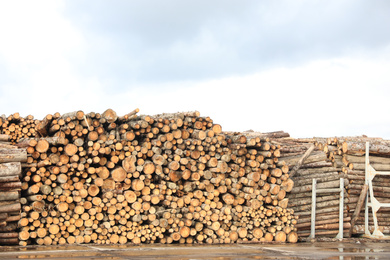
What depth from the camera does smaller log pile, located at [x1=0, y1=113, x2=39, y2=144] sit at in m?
14.2

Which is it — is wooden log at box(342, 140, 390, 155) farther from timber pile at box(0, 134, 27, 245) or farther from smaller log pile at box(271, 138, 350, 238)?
timber pile at box(0, 134, 27, 245)

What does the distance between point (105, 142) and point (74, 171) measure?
2.94 ft

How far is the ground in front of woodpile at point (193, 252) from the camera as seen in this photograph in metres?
7.78

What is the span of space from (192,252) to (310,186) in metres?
5.20

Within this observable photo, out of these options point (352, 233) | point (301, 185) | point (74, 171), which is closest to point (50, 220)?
point (74, 171)

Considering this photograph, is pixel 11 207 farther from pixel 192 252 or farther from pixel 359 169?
pixel 359 169

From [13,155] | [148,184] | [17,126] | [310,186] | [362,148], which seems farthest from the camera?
[17,126]

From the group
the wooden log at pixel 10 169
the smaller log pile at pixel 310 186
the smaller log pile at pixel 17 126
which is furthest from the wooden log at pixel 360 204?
the smaller log pile at pixel 17 126

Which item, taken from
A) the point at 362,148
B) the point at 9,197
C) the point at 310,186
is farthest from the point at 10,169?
the point at 362,148

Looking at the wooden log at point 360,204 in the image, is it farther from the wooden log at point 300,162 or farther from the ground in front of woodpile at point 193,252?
the ground in front of woodpile at point 193,252

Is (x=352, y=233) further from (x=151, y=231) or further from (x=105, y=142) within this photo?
(x=105, y=142)

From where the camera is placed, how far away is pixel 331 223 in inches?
495

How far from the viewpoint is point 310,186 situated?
12.6 metres

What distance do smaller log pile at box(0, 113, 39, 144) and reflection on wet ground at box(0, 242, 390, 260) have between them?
6302mm
